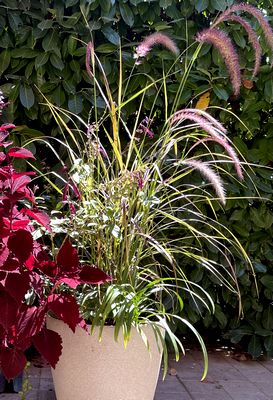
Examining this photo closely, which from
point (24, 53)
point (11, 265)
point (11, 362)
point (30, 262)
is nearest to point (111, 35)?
point (24, 53)

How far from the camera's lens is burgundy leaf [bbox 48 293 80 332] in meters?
2.36

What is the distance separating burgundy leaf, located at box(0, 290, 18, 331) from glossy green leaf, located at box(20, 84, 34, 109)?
1446 mm

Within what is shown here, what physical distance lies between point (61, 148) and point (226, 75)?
1.01 m

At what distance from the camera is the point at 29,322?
2375 millimetres

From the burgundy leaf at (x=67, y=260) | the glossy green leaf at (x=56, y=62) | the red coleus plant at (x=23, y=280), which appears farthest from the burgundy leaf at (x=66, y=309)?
the glossy green leaf at (x=56, y=62)

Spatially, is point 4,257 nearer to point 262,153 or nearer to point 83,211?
point 83,211

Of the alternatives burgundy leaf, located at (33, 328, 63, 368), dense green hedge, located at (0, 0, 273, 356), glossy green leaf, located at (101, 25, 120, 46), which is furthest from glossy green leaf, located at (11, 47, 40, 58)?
burgundy leaf, located at (33, 328, 63, 368)

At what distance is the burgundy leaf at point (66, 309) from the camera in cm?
236

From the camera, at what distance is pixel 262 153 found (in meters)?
3.86

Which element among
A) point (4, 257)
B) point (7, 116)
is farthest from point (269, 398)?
point (7, 116)

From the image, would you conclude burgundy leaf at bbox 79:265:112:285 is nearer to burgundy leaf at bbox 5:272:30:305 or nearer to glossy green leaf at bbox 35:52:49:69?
A: burgundy leaf at bbox 5:272:30:305

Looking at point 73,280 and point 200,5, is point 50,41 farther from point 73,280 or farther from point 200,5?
point 73,280

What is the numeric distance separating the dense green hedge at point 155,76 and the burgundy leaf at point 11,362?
151cm

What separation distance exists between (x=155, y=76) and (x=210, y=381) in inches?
66.8
